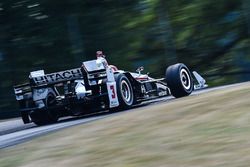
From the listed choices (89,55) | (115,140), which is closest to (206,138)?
(115,140)

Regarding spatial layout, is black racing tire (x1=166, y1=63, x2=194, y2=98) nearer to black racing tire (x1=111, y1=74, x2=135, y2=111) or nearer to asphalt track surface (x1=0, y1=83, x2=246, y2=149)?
asphalt track surface (x1=0, y1=83, x2=246, y2=149)

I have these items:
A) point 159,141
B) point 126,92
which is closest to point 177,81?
point 126,92

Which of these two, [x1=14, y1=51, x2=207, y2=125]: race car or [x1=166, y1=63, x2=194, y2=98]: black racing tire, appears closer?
[x1=14, y1=51, x2=207, y2=125]: race car

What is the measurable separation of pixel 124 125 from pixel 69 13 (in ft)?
53.4

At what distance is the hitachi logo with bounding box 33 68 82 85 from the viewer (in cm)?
1512

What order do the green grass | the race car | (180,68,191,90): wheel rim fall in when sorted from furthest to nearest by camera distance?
(180,68,191,90): wheel rim, the race car, the green grass

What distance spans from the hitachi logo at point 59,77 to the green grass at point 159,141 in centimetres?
472

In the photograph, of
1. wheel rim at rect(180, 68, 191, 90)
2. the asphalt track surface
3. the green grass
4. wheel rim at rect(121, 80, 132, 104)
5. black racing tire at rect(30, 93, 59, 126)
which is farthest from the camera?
wheel rim at rect(180, 68, 191, 90)

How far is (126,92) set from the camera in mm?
15414

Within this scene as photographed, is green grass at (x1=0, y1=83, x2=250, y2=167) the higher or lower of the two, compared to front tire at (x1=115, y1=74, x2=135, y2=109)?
lower

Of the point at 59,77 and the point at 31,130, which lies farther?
the point at 59,77

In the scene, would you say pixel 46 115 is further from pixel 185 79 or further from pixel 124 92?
pixel 185 79

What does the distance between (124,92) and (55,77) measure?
1536mm


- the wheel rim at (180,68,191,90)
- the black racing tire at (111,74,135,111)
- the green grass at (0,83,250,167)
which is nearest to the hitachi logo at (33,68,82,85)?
the black racing tire at (111,74,135,111)
